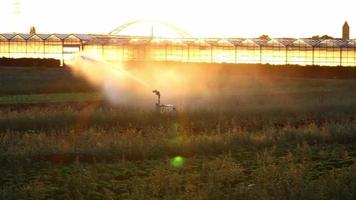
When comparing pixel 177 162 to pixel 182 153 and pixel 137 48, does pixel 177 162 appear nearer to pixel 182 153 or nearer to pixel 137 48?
pixel 182 153

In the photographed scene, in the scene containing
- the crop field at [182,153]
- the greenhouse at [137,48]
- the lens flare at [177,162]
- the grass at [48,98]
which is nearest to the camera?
the crop field at [182,153]

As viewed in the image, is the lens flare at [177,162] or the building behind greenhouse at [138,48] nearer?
the lens flare at [177,162]

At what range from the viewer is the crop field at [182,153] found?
36.0 feet

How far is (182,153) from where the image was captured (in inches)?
637

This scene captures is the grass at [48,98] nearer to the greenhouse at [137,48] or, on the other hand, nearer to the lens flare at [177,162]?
the lens flare at [177,162]

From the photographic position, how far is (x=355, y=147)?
17.2 m

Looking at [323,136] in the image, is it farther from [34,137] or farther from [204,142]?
[34,137]

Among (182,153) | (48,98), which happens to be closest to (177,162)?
(182,153)

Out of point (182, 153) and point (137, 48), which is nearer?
point (182, 153)

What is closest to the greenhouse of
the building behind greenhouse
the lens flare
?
the building behind greenhouse

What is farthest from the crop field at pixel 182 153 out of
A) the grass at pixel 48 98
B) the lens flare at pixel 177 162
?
the grass at pixel 48 98

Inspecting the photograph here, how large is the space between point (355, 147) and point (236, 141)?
3096mm

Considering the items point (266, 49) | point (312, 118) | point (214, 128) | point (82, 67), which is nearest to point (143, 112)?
point (214, 128)

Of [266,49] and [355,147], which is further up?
[266,49]
